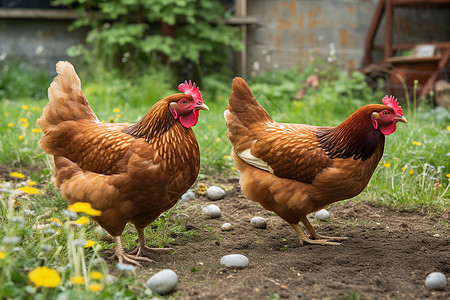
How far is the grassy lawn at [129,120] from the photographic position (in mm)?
2029

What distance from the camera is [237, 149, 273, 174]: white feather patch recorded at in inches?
121

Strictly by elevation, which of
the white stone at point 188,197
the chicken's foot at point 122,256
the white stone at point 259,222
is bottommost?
the white stone at point 259,222

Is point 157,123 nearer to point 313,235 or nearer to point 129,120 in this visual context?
point 313,235

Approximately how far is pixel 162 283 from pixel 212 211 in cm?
130

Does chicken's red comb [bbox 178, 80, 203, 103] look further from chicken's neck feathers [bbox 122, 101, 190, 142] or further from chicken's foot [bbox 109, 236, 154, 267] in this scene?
chicken's foot [bbox 109, 236, 154, 267]

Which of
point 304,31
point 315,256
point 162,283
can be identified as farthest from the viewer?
point 304,31

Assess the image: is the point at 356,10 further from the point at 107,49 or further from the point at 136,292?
the point at 136,292

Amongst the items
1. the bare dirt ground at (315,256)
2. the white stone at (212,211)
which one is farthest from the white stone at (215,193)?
the white stone at (212,211)

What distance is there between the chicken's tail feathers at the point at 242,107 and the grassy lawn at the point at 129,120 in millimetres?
833

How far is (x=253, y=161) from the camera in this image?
3.12m

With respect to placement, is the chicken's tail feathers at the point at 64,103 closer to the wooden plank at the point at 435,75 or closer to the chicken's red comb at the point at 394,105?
the chicken's red comb at the point at 394,105

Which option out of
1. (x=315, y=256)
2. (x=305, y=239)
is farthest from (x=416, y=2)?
(x=315, y=256)

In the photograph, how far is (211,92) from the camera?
28.5 ft

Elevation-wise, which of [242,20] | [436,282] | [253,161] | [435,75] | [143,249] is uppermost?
[242,20]
